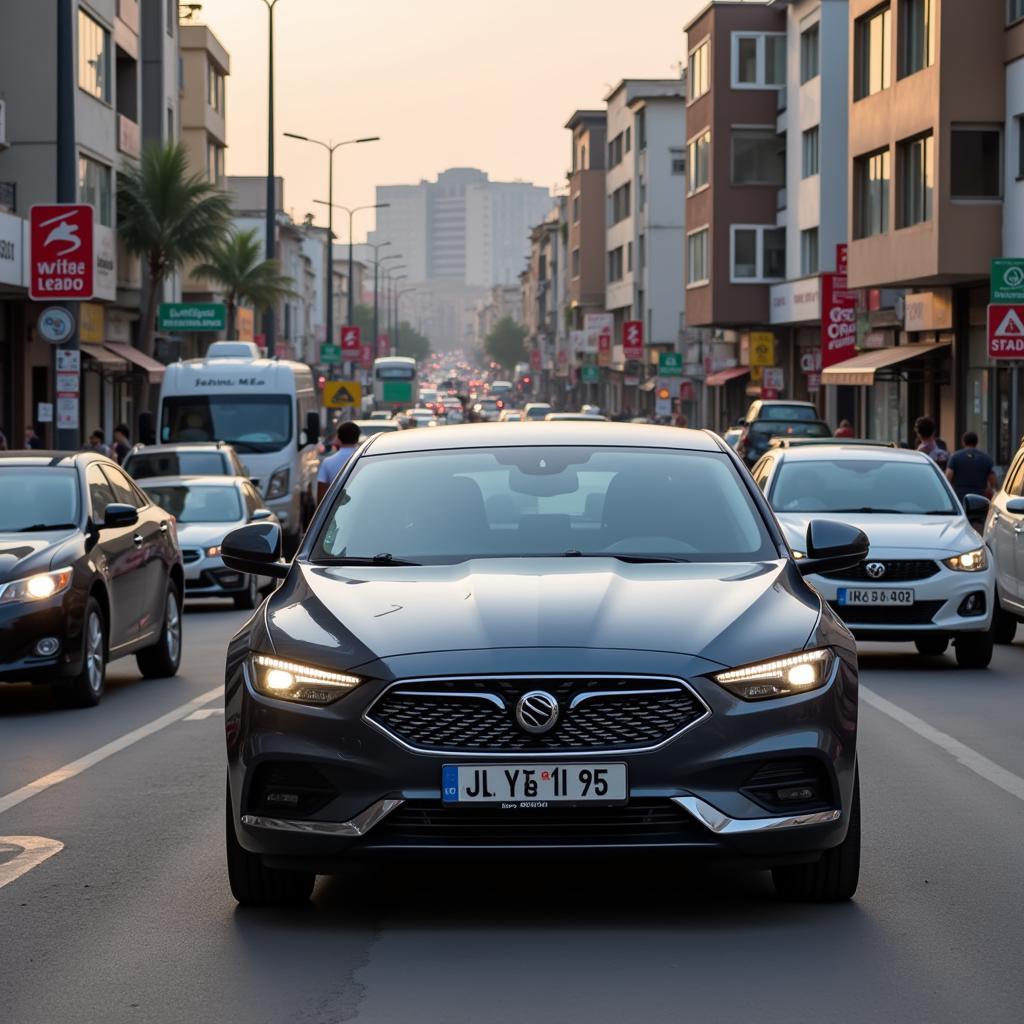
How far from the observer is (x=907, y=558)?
602 inches

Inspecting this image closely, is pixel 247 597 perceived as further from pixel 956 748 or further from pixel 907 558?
pixel 956 748

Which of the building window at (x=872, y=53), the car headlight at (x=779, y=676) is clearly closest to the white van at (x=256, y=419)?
the building window at (x=872, y=53)

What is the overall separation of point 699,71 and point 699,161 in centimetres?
296

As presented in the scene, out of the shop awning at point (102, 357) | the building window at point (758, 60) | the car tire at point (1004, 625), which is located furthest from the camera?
the building window at point (758, 60)

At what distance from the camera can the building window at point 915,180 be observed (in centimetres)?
4144

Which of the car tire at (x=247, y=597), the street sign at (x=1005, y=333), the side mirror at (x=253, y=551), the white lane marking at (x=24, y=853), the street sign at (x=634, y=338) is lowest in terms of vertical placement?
the car tire at (x=247, y=597)

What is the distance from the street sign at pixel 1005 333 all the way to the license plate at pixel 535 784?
20.8 meters

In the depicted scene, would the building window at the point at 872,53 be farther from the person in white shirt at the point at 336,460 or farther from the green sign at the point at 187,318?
the person in white shirt at the point at 336,460

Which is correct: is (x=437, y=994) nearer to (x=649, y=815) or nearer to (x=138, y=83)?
(x=649, y=815)

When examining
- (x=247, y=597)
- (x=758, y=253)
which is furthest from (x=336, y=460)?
(x=758, y=253)

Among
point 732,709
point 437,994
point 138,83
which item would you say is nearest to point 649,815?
point 732,709

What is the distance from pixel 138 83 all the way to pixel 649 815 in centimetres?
5309


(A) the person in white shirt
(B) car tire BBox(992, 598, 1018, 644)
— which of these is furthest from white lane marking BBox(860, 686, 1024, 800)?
(A) the person in white shirt

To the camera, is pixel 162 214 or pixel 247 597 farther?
pixel 162 214
